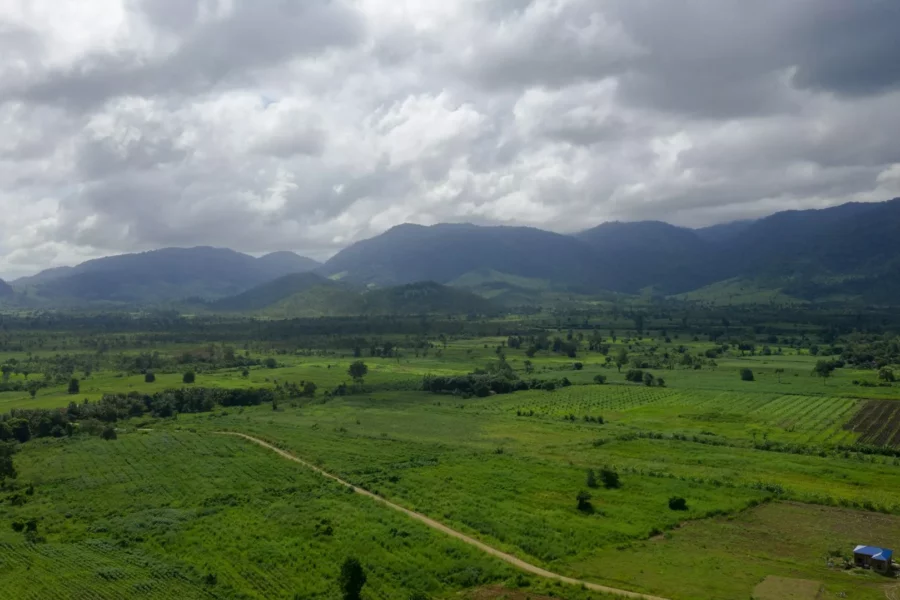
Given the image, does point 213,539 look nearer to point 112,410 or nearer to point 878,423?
point 112,410

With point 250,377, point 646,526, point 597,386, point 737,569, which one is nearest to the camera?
point 737,569

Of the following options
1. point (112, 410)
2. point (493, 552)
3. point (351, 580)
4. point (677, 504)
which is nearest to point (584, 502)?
point (677, 504)

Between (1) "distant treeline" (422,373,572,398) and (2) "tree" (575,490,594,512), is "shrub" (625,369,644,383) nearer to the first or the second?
(1) "distant treeline" (422,373,572,398)

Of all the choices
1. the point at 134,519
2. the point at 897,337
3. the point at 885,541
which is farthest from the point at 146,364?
the point at 897,337

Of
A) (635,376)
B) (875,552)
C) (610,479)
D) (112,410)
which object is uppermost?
(112,410)

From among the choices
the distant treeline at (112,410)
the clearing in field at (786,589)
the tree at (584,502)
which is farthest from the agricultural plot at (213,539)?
the distant treeline at (112,410)

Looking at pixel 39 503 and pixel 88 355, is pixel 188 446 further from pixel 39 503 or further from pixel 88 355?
pixel 88 355
